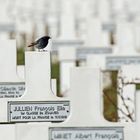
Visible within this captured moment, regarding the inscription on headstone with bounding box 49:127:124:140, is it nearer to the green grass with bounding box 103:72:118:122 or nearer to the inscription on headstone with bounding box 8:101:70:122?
the inscription on headstone with bounding box 8:101:70:122

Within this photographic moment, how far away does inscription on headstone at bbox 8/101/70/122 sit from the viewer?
636 cm

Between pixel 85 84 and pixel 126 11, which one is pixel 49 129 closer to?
pixel 85 84

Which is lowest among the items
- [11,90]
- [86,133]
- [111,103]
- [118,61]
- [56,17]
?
[86,133]

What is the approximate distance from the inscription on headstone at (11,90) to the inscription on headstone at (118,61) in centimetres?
303

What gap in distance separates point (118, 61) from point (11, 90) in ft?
10.5

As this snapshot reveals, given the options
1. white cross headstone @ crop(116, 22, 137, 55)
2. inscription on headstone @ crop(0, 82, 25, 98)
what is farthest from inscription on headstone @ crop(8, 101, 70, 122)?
white cross headstone @ crop(116, 22, 137, 55)

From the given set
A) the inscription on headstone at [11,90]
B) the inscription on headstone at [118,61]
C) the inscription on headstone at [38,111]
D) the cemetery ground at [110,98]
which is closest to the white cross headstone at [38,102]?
the inscription on headstone at [38,111]

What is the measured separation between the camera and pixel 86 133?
5.93m

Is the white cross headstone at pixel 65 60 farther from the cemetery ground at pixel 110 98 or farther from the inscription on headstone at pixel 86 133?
the inscription on headstone at pixel 86 133

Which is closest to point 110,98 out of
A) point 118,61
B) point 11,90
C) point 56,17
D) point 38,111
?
point 118,61

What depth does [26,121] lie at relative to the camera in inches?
252

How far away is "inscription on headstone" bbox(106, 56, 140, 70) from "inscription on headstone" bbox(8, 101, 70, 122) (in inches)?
146

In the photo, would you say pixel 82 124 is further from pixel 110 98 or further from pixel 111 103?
pixel 110 98

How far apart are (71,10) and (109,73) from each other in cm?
726
